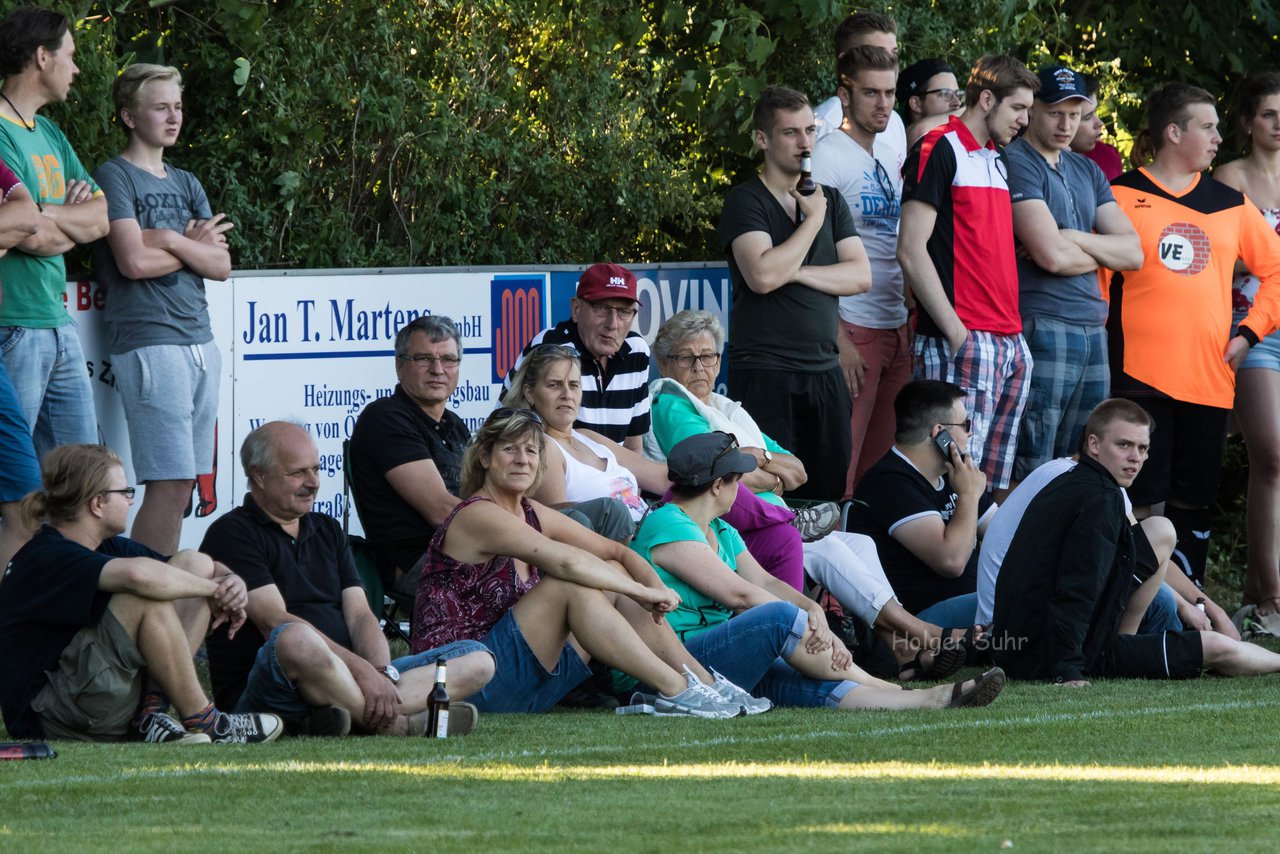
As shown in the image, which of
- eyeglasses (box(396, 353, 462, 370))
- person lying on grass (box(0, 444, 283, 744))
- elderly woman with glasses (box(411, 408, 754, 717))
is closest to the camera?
person lying on grass (box(0, 444, 283, 744))

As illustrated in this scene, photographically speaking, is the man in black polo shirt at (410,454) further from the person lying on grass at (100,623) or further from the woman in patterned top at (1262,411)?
the woman in patterned top at (1262,411)

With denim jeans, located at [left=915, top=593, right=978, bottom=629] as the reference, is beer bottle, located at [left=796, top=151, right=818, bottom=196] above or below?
above

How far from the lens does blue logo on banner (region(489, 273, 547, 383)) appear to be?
10680mm

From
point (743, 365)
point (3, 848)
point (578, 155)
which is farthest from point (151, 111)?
point (3, 848)

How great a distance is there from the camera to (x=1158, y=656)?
887 cm

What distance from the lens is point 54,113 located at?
9.96m

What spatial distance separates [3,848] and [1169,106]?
25.1ft

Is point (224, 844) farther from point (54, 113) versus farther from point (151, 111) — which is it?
point (54, 113)

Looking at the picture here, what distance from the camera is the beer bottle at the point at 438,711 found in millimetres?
7066

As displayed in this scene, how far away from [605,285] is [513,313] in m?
1.28

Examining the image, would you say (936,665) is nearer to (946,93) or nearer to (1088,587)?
(1088,587)

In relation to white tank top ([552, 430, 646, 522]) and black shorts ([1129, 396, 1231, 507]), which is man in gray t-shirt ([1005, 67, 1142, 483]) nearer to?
black shorts ([1129, 396, 1231, 507])

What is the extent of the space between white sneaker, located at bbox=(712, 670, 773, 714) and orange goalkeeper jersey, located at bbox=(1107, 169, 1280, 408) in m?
3.95

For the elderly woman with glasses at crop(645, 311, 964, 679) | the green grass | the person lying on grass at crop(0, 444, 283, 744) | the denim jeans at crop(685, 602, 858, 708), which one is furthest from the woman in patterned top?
the person lying on grass at crop(0, 444, 283, 744)
